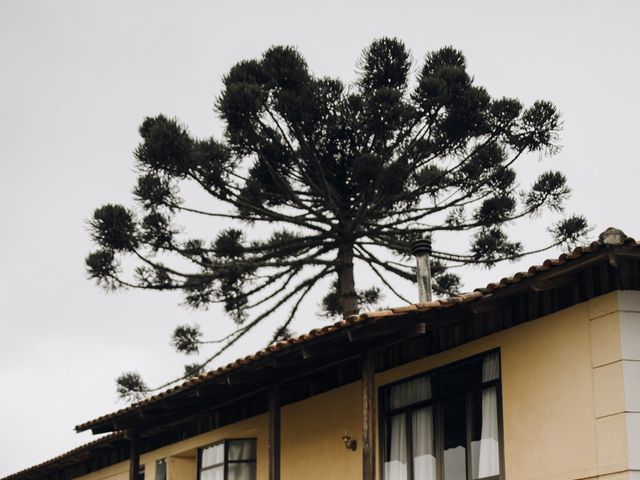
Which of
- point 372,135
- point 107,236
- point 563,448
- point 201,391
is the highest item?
point 372,135

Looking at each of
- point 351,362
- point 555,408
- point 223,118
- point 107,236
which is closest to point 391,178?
point 223,118

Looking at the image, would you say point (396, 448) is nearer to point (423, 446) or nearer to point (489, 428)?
point (423, 446)

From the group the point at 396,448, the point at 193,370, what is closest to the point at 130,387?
the point at 193,370

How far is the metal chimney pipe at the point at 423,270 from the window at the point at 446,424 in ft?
7.92

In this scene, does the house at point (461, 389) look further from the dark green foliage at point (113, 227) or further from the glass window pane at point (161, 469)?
the dark green foliage at point (113, 227)

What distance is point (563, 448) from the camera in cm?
1224

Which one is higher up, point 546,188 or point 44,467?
point 546,188

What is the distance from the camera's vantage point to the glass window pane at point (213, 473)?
18.0m

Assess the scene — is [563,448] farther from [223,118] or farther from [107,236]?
[107,236]

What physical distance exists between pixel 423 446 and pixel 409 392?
718 millimetres

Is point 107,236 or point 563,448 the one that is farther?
point 107,236

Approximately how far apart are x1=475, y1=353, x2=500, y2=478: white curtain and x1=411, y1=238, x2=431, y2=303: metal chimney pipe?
3598mm

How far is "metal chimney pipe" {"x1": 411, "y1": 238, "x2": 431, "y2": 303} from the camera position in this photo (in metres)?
17.1

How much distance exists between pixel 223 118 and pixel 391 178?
11.9ft
